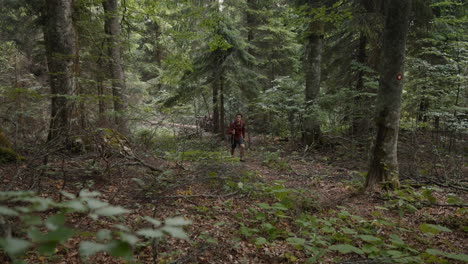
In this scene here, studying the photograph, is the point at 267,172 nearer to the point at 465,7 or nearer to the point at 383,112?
the point at 383,112

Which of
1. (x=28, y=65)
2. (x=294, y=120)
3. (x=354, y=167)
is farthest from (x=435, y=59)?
(x=28, y=65)

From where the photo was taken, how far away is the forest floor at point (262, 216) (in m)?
3.28

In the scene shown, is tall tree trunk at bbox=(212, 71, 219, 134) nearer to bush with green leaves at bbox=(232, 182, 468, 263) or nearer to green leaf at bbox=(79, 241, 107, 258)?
bush with green leaves at bbox=(232, 182, 468, 263)

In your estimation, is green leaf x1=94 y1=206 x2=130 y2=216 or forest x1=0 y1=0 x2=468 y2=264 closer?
green leaf x1=94 y1=206 x2=130 y2=216

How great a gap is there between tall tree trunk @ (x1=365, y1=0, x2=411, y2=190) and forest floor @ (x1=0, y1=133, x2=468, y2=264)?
0.48 metres

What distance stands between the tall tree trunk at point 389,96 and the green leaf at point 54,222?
19.6 ft

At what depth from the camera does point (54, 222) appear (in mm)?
1101

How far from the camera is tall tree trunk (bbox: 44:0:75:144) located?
6.23 meters

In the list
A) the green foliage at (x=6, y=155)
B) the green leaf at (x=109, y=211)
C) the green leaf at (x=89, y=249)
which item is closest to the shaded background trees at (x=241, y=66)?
the green foliage at (x=6, y=155)

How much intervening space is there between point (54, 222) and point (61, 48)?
6881 millimetres

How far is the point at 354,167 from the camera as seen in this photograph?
Result: 887 cm

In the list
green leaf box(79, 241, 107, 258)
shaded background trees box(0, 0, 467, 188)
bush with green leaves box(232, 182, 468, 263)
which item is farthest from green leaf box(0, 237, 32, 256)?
shaded background trees box(0, 0, 467, 188)

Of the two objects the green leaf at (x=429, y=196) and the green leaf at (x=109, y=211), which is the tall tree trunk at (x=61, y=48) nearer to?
the green leaf at (x=109, y=211)

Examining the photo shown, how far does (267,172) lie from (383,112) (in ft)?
13.5
